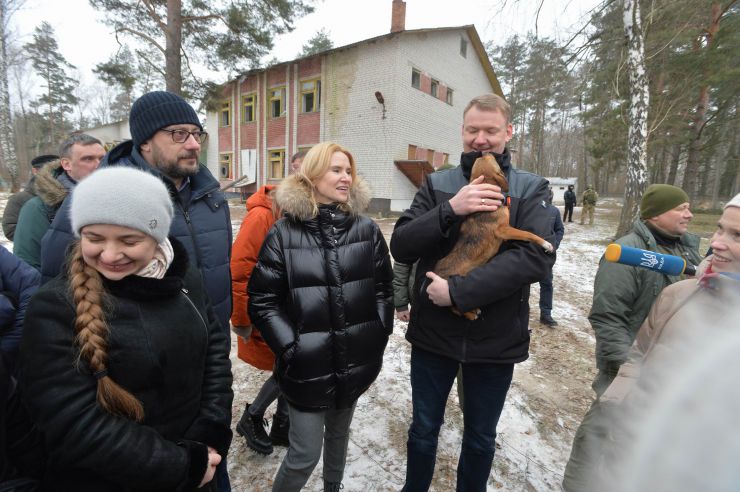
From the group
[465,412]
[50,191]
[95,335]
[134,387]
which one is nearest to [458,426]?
[465,412]

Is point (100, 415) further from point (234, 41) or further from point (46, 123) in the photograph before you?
point (46, 123)

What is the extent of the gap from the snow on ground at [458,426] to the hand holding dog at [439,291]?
1.48m

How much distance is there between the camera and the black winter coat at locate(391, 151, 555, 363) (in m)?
1.67

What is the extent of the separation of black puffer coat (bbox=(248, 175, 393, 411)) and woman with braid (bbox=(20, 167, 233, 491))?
413mm

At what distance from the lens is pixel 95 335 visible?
1.11 m

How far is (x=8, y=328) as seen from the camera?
154 centimetres

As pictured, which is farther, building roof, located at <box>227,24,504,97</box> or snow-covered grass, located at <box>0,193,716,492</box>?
building roof, located at <box>227,24,504,97</box>

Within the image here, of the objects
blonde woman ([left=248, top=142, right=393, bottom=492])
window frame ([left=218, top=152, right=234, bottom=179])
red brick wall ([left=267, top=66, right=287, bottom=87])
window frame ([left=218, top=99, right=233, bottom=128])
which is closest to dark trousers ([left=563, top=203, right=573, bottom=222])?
red brick wall ([left=267, top=66, right=287, bottom=87])

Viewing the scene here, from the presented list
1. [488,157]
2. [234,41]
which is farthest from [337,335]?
[234,41]

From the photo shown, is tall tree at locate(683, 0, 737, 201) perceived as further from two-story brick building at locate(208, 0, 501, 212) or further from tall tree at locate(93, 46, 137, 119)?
tall tree at locate(93, 46, 137, 119)

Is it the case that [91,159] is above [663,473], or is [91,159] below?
above

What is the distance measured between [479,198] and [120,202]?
Result: 1.45 m

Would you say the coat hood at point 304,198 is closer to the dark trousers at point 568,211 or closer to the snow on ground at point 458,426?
the snow on ground at point 458,426

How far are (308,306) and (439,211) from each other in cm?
83
